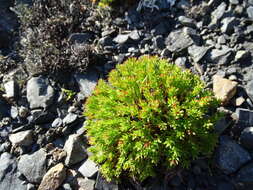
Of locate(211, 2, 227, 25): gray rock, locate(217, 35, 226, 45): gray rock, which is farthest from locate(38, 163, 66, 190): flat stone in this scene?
locate(211, 2, 227, 25): gray rock

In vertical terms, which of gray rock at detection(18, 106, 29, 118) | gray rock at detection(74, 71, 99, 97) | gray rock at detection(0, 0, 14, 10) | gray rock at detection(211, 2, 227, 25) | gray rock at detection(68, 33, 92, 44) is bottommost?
gray rock at detection(18, 106, 29, 118)

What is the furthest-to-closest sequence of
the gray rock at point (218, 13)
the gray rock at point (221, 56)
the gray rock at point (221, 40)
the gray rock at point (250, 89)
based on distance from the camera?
the gray rock at point (218, 13)
the gray rock at point (221, 40)
the gray rock at point (221, 56)
the gray rock at point (250, 89)

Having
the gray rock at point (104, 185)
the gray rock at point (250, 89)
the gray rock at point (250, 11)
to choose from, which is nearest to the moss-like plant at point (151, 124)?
the gray rock at point (104, 185)

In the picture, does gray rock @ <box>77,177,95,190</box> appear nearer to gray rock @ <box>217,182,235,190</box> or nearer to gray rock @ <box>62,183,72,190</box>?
gray rock @ <box>62,183,72,190</box>

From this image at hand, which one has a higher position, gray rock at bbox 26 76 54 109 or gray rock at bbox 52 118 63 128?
gray rock at bbox 26 76 54 109

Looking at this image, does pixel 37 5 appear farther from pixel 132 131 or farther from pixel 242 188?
pixel 242 188

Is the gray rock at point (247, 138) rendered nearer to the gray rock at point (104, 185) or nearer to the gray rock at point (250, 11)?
the gray rock at point (104, 185)

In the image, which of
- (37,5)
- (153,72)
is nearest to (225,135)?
(153,72)
